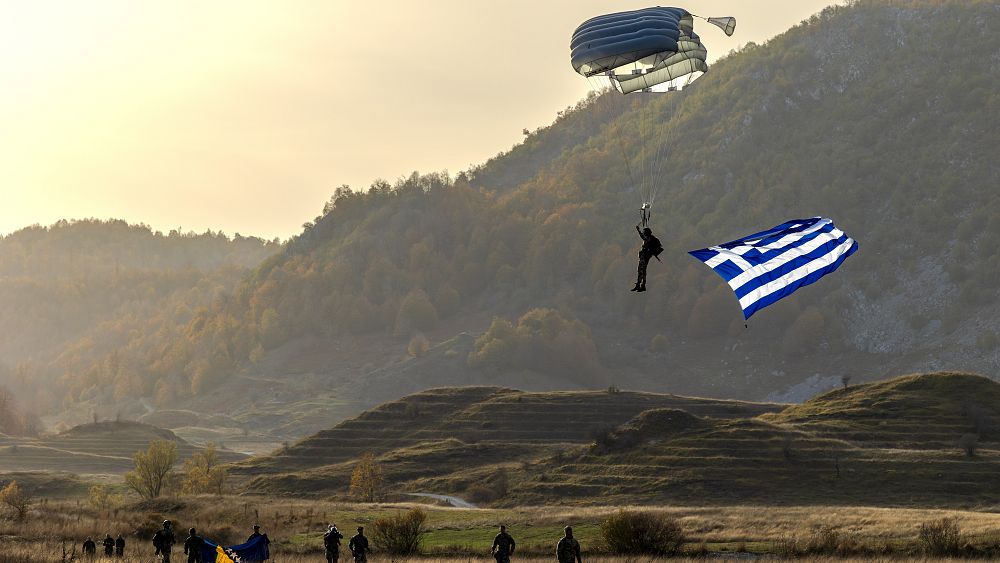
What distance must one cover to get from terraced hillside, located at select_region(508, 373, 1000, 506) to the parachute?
44.3 metres

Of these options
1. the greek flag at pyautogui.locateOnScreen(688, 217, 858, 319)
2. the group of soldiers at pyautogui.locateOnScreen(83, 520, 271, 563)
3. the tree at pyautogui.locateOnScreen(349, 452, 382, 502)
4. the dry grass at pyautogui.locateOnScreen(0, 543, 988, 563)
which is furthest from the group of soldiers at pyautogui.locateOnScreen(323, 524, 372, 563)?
the tree at pyautogui.locateOnScreen(349, 452, 382, 502)

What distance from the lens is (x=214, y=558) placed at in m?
42.2

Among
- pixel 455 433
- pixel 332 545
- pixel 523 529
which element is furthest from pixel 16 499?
pixel 455 433

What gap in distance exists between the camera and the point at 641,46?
188ft

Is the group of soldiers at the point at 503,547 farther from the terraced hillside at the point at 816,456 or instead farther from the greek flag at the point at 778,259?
the terraced hillside at the point at 816,456

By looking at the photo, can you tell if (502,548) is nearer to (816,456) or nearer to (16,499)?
(16,499)

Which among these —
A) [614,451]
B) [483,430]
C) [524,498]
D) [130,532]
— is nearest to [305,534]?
[130,532]

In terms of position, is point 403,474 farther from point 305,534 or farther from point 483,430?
point 305,534

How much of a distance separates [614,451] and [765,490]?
62.6 feet

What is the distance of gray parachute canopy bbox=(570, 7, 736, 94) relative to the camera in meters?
57.6

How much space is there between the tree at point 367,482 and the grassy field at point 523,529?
33.2 m

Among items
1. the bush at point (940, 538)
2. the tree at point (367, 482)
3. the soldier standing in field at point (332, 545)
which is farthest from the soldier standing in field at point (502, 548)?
the tree at point (367, 482)

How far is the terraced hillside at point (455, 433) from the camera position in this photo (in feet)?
447

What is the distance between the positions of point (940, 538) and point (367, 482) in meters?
75.6
